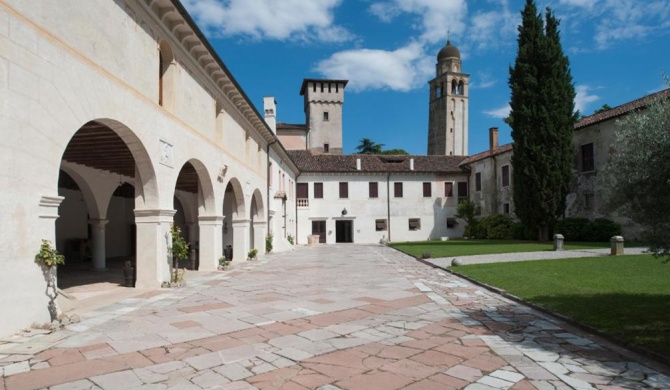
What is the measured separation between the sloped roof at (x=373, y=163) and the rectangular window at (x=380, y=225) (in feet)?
13.6

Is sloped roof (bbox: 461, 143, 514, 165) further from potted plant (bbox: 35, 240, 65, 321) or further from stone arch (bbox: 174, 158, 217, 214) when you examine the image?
potted plant (bbox: 35, 240, 65, 321)

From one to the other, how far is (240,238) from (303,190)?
18.6 meters

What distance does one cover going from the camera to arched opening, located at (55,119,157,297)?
9625 millimetres

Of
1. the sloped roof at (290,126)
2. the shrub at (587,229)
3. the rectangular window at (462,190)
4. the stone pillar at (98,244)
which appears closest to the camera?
the stone pillar at (98,244)

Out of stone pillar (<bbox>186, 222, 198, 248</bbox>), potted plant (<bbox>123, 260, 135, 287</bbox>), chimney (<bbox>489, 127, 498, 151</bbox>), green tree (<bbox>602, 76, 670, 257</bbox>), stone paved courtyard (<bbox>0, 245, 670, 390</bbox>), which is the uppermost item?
chimney (<bbox>489, 127, 498, 151</bbox>)

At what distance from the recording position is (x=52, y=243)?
621 cm

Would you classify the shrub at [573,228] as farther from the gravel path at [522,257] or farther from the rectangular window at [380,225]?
the rectangular window at [380,225]

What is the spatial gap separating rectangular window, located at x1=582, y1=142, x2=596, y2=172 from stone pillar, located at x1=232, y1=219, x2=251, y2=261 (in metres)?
19.4

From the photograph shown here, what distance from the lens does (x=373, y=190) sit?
36.5 meters

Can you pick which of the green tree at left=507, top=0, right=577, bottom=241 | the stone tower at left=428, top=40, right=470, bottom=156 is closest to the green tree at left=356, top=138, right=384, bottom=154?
the stone tower at left=428, top=40, right=470, bottom=156

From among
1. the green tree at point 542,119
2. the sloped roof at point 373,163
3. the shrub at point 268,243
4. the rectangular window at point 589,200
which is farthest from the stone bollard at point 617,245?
the sloped roof at point 373,163

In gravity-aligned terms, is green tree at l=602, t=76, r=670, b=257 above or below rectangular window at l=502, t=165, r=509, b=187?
below

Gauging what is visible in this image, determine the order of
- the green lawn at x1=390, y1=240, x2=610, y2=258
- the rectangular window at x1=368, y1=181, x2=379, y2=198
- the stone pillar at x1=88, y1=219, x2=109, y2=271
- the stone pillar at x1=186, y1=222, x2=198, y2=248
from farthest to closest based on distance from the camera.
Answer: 1. the rectangular window at x1=368, y1=181, x2=379, y2=198
2. the stone pillar at x1=186, y1=222, x2=198, y2=248
3. the green lawn at x1=390, y1=240, x2=610, y2=258
4. the stone pillar at x1=88, y1=219, x2=109, y2=271

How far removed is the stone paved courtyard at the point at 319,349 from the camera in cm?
424
